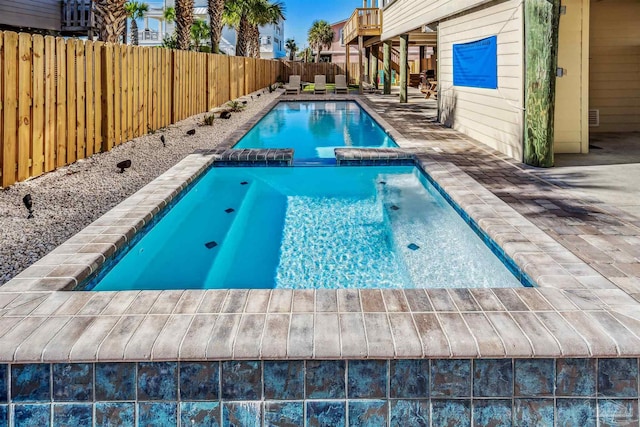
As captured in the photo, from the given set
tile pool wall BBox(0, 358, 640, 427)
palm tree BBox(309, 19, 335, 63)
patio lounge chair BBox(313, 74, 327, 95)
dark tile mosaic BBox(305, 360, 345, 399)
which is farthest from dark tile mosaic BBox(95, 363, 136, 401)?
palm tree BBox(309, 19, 335, 63)

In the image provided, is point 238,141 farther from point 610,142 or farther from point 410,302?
point 410,302

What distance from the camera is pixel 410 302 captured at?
9.64 feet

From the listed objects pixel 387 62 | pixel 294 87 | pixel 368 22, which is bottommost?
pixel 294 87

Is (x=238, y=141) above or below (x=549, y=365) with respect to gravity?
above

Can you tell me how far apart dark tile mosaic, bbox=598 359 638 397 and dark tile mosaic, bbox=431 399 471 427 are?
0.63 metres

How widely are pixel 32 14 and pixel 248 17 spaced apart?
12.2m

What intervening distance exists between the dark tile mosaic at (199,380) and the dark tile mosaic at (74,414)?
438 millimetres

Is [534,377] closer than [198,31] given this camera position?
Yes

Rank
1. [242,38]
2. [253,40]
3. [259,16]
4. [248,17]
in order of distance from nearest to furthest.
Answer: [242,38] < [248,17] < [259,16] < [253,40]

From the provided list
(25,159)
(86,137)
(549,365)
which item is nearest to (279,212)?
(25,159)

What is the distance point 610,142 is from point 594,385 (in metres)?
7.47

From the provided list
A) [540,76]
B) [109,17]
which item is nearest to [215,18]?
[109,17]

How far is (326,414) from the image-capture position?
243 centimetres

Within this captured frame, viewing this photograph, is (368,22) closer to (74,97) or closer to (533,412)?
(74,97)
